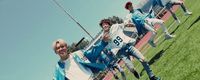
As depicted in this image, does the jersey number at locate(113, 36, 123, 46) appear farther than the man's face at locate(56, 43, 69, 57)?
Yes

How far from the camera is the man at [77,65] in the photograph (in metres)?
8.73

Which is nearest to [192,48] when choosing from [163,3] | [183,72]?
[183,72]

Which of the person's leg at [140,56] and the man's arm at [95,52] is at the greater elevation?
the man's arm at [95,52]

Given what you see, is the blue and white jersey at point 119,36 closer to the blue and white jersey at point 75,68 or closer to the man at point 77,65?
the man at point 77,65

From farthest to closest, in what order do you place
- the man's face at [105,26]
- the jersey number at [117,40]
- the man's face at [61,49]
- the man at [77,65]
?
the jersey number at [117,40] < the man's face at [105,26] < the man at [77,65] < the man's face at [61,49]

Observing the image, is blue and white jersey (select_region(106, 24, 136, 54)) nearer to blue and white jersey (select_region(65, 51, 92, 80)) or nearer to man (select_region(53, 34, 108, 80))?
man (select_region(53, 34, 108, 80))

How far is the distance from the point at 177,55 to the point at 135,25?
3.93m

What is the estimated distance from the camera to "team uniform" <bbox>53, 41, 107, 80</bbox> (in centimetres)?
874

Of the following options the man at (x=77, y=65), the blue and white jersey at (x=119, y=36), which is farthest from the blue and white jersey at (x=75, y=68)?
the blue and white jersey at (x=119, y=36)

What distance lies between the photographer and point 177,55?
14.2 meters

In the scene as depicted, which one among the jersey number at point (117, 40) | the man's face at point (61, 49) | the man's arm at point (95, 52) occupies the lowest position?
the jersey number at point (117, 40)

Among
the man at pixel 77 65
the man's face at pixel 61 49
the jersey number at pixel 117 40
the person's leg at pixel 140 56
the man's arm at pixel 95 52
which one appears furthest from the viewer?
the jersey number at pixel 117 40

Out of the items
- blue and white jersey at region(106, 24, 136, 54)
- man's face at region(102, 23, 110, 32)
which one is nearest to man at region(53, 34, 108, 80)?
man's face at region(102, 23, 110, 32)

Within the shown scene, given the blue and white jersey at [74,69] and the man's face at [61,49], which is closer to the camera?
the man's face at [61,49]
